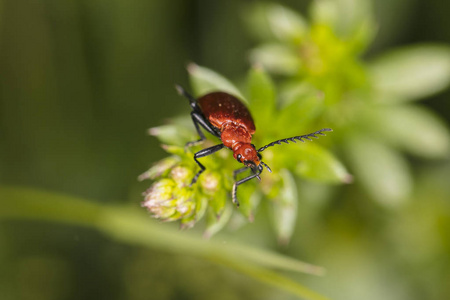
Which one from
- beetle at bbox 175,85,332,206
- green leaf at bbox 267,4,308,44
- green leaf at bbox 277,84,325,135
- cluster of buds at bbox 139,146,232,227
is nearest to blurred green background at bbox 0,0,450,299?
green leaf at bbox 267,4,308,44

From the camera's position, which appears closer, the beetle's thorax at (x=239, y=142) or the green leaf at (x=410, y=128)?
the beetle's thorax at (x=239, y=142)

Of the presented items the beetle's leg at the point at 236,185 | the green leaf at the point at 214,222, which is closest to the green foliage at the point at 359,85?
the beetle's leg at the point at 236,185

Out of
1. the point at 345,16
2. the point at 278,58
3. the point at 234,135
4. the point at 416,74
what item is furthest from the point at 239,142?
the point at 345,16

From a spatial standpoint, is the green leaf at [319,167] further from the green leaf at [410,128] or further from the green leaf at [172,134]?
the green leaf at [410,128]

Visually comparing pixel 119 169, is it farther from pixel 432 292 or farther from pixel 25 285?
pixel 432 292

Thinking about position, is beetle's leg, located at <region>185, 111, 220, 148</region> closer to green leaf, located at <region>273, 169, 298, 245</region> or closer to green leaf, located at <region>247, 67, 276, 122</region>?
green leaf, located at <region>247, 67, 276, 122</region>

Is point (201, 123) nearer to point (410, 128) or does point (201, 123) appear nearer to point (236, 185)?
point (236, 185)
